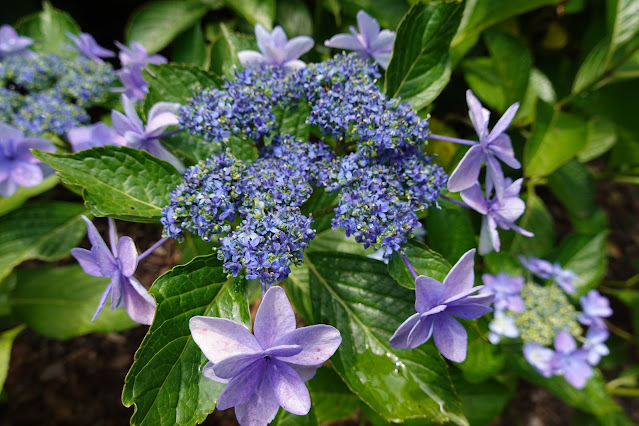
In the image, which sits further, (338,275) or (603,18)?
(603,18)

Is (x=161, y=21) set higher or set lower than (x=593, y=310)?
higher

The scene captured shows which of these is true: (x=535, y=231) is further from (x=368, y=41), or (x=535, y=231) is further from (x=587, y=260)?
(x=368, y=41)

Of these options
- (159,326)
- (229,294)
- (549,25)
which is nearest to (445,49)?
(229,294)

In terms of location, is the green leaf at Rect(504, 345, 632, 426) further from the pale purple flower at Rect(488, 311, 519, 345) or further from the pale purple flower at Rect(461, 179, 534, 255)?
the pale purple flower at Rect(461, 179, 534, 255)

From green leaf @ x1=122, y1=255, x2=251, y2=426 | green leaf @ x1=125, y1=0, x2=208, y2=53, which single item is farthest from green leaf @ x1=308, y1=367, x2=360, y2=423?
green leaf @ x1=125, y1=0, x2=208, y2=53

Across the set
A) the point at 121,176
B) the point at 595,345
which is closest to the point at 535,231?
the point at 595,345

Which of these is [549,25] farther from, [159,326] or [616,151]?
[159,326]

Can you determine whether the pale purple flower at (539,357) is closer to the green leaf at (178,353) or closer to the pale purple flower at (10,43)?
the green leaf at (178,353)
